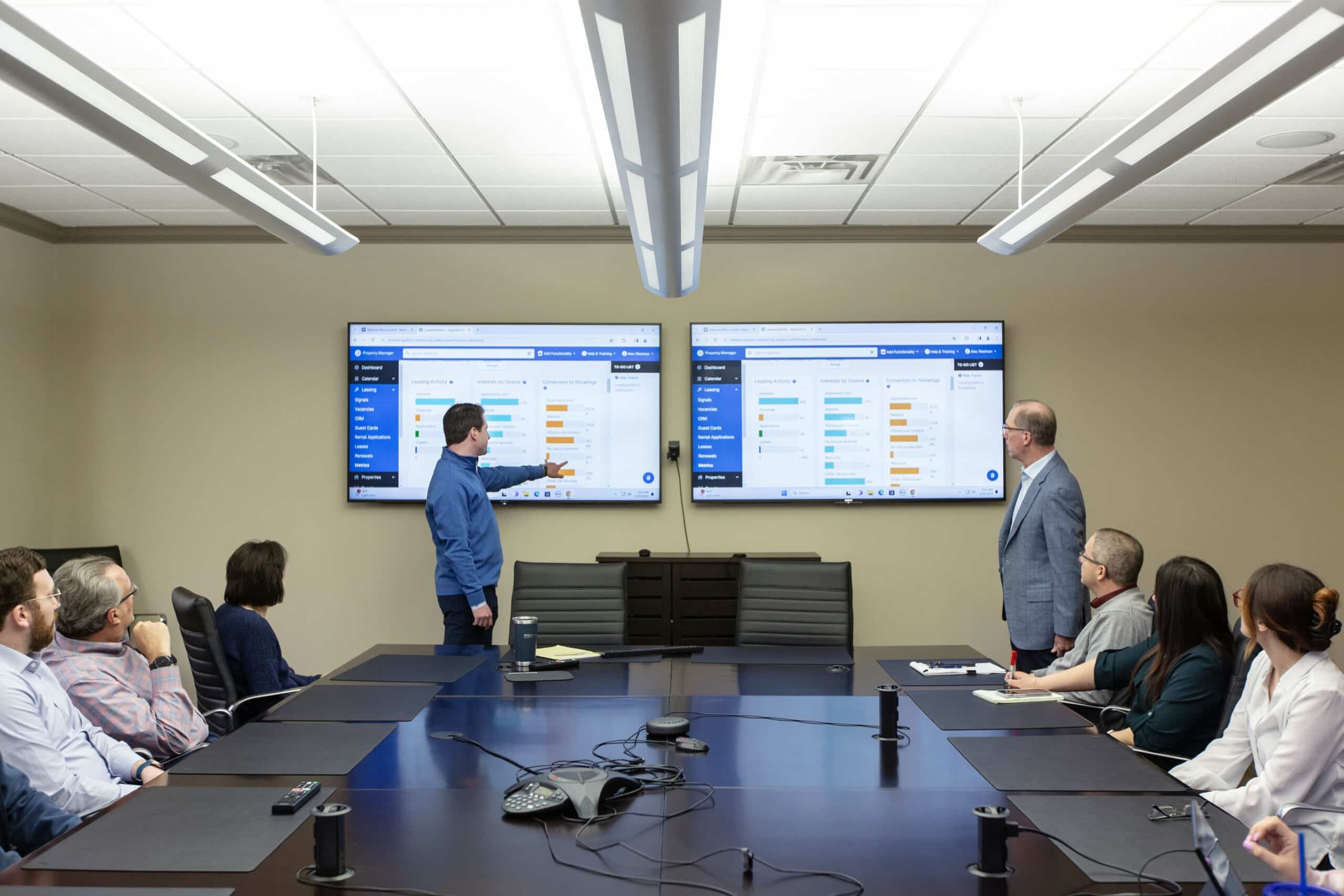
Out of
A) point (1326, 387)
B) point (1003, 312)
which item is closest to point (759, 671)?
point (1003, 312)

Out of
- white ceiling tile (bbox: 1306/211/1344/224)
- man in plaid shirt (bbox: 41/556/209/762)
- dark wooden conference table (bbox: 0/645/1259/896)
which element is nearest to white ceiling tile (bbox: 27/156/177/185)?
man in plaid shirt (bbox: 41/556/209/762)

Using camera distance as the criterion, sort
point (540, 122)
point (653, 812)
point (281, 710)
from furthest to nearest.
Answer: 1. point (540, 122)
2. point (281, 710)
3. point (653, 812)

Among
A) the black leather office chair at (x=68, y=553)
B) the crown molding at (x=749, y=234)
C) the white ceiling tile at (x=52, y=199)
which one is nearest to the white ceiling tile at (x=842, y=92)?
the crown molding at (x=749, y=234)

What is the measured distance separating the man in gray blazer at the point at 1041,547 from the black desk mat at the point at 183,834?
9.06 ft

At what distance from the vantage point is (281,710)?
260cm

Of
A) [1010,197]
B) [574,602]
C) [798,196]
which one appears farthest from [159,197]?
[1010,197]

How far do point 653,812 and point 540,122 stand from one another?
277 cm

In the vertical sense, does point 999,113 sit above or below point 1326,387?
above

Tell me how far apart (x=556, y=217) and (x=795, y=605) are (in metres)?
2.45

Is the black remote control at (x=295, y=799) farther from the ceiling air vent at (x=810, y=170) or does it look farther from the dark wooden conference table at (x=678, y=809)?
the ceiling air vent at (x=810, y=170)

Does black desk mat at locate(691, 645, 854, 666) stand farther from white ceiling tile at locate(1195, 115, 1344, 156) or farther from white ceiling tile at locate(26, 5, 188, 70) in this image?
white ceiling tile at locate(26, 5, 188, 70)

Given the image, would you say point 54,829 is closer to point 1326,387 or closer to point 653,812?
point 653,812

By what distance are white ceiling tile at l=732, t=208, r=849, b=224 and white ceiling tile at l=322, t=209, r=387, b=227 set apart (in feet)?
6.21

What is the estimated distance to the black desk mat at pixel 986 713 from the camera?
2.47 meters
